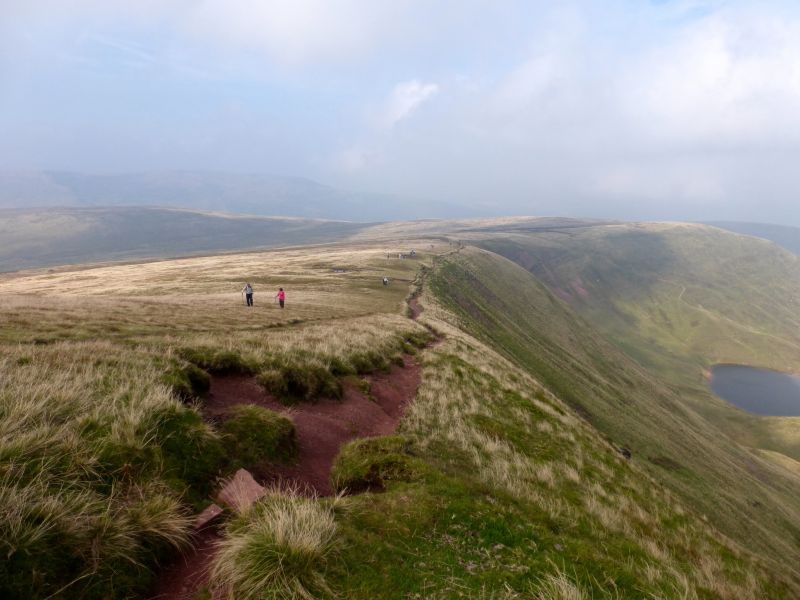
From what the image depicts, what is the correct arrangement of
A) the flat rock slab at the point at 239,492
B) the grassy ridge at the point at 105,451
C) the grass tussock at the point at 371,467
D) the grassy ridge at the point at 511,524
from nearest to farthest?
the grassy ridge at the point at 105,451 < the grassy ridge at the point at 511,524 < the flat rock slab at the point at 239,492 < the grass tussock at the point at 371,467

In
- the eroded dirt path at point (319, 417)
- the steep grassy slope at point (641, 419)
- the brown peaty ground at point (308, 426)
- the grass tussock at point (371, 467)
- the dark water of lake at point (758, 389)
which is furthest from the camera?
the dark water of lake at point (758, 389)

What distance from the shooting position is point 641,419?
51.5 m

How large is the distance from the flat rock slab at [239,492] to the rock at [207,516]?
264mm

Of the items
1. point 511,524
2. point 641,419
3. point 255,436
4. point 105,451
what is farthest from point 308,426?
point 641,419

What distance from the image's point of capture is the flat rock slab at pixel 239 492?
6.94 metres

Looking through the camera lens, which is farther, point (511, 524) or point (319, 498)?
point (511, 524)

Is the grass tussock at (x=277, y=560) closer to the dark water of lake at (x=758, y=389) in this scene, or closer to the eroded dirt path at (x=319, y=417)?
the eroded dirt path at (x=319, y=417)

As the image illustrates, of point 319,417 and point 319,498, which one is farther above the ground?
point 319,498

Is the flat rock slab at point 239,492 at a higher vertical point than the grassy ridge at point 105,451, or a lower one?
lower

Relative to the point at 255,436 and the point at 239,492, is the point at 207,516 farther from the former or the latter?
the point at 255,436

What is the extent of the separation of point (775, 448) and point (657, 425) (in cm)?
6720

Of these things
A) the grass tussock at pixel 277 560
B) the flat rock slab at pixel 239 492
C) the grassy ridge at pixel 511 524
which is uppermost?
the grass tussock at pixel 277 560

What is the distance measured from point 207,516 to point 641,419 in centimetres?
5840

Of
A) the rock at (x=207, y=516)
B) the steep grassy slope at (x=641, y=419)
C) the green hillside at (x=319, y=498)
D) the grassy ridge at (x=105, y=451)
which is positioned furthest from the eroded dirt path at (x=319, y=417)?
the steep grassy slope at (x=641, y=419)
